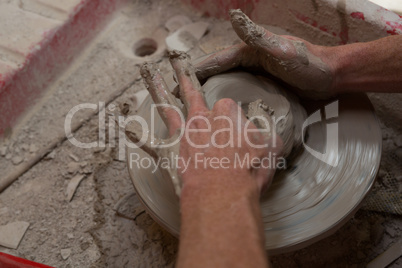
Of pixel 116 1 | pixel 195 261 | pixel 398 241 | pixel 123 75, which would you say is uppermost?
pixel 116 1

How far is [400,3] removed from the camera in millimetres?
2180

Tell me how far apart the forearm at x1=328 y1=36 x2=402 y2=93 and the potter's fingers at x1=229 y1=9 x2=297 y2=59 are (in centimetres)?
20

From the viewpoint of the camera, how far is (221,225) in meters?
1.02

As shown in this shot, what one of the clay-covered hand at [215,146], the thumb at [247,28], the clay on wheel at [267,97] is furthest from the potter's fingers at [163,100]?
the thumb at [247,28]

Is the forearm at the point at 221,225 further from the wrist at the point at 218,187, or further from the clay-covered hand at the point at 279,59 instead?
the clay-covered hand at the point at 279,59

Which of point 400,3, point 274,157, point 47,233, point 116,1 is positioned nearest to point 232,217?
point 274,157

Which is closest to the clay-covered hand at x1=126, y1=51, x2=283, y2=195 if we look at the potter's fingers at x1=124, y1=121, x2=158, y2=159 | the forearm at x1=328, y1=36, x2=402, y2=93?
the potter's fingers at x1=124, y1=121, x2=158, y2=159

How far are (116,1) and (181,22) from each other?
0.47 meters

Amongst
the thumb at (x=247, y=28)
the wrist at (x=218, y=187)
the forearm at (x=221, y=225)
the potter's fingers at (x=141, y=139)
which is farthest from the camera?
the thumb at (x=247, y=28)

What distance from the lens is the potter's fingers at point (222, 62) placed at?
1527mm

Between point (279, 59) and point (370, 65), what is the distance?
360 mm

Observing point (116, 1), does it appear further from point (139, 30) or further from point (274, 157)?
point (274, 157)

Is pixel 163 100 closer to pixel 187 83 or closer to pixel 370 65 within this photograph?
pixel 187 83

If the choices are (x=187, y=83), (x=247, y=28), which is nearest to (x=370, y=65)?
(x=247, y=28)
